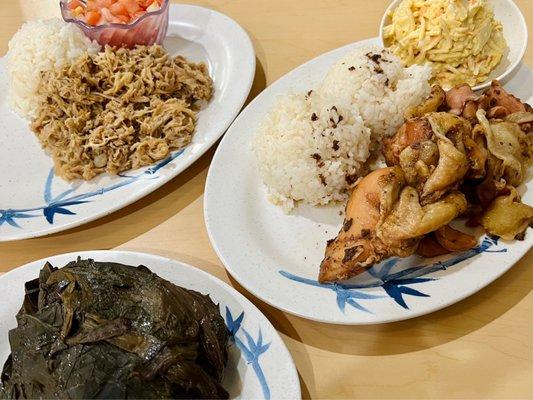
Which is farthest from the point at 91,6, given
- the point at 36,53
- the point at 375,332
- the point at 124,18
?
the point at 375,332

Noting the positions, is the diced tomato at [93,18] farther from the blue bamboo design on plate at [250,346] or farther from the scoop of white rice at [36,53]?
the blue bamboo design on plate at [250,346]

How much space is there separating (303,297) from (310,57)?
1581 mm

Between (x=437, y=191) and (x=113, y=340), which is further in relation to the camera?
(x=437, y=191)

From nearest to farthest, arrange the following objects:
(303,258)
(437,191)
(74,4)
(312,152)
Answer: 1. (437,191)
2. (303,258)
3. (312,152)
4. (74,4)

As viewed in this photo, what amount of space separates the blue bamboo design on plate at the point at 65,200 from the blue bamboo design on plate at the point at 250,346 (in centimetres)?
86

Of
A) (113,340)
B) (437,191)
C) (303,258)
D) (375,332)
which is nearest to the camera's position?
(113,340)

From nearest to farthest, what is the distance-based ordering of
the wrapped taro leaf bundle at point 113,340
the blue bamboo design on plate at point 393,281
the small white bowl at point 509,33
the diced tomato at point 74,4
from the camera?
1. the wrapped taro leaf bundle at point 113,340
2. the blue bamboo design on plate at point 393,281
3. the small white bowl at point 509,33
4. the diced tomato at point 74,4

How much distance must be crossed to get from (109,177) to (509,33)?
1.88 m

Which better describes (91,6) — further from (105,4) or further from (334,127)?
(334,127)

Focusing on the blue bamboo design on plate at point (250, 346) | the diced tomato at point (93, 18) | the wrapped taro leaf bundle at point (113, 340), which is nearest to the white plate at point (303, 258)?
the blue bamboo design on plate at point (250, 346)

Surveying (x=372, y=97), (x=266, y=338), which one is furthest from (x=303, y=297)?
(x=372, y=97)

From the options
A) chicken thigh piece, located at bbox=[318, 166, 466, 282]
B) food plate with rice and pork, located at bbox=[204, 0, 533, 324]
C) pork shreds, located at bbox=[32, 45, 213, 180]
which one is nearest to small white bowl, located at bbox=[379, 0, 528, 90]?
food plate with rice and pork, located at bbox=[204, 0, 533, 324]

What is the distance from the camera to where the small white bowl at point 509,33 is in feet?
7.95

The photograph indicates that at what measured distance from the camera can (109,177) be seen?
2617 millimetres
